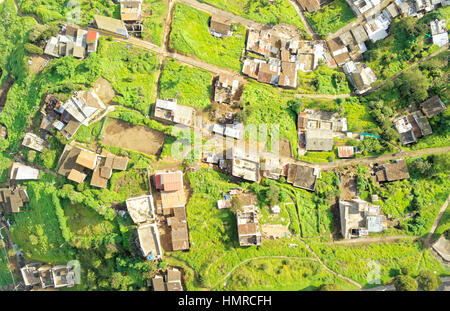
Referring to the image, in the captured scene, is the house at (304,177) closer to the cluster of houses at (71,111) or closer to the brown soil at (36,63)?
the cluster of houses at (71,111)

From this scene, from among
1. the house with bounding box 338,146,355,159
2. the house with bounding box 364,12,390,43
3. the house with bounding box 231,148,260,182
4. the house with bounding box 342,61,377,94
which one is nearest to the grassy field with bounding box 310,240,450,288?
Result: the house with bounding box 231,148,260,182

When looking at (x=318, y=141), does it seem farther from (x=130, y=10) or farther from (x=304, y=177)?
A: (x=130, y=10)

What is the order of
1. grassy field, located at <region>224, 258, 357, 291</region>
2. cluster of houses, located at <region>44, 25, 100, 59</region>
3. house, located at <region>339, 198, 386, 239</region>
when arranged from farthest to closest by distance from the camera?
cluster of houses, located at <region>44, 25, 100, 59</region> → house, located at <region>339, 198, 386, 239</region> → grassy field, located at <region>224, 258, 357, 291</region>

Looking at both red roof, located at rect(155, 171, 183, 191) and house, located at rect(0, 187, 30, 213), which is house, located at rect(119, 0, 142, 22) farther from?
house, located at rect(0, 187, 30, 213)

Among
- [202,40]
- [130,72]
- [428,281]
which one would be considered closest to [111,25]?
[130,72]

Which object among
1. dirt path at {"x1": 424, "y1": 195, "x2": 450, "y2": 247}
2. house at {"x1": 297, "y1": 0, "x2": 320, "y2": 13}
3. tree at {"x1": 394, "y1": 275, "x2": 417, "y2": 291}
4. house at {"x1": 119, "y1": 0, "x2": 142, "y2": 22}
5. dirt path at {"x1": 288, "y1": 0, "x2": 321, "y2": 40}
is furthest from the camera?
dirt path at {"x1": 288, "y1": 0, "x2": 321, "y2": 40}

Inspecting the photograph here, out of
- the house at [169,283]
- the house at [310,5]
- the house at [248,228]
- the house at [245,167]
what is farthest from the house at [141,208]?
the house at [310,5]
